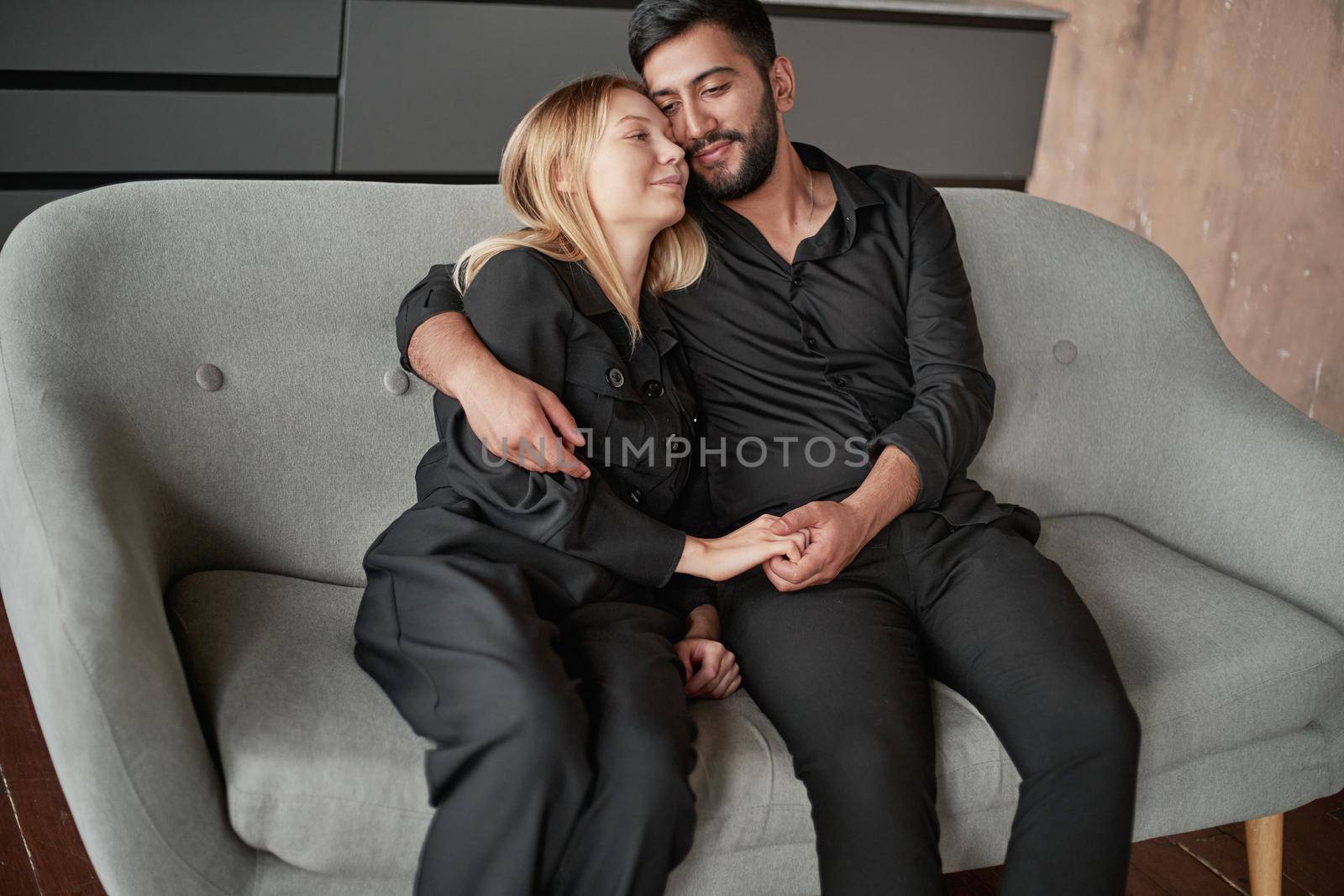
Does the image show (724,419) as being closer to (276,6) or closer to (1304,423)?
(1304,423)

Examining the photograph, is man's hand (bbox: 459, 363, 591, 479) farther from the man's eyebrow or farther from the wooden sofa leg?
the wooden sofa leg

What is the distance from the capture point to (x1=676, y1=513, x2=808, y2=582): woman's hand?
155 cm

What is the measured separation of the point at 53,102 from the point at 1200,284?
277 cm

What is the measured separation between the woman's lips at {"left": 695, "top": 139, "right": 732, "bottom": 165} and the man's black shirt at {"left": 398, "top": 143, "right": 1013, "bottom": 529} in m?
0.05

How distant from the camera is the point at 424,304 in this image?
5.41 ft

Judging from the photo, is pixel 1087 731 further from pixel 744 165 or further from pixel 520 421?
pixel 744 165

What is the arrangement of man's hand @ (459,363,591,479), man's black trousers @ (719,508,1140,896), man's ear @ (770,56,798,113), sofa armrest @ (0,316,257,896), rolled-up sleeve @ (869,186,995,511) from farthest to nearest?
man's ear @ (770,56,798,113)
rolled-up sleeve @ (869,186,995,511)
man's hand @ (459,363,591,479)
man's black trousers @ (719,508,1140,896)
sofa armrest @ (0,316,257,896)

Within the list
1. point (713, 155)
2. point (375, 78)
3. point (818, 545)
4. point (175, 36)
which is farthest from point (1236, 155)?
point (175, 36)

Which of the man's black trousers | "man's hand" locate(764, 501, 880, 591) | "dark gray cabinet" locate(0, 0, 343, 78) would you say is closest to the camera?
the man's black trousers

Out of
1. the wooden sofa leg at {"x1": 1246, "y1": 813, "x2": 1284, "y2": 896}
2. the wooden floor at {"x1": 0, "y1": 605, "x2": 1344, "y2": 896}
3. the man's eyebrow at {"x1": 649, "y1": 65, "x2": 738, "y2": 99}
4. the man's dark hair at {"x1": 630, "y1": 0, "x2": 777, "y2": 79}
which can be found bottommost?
the wooden floor at {"x1": 0, "y1": 605, "x2": 1344, "y2": 896}

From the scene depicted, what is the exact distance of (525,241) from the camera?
5.31 feet

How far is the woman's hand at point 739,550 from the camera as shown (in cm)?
155

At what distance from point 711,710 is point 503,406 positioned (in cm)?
42

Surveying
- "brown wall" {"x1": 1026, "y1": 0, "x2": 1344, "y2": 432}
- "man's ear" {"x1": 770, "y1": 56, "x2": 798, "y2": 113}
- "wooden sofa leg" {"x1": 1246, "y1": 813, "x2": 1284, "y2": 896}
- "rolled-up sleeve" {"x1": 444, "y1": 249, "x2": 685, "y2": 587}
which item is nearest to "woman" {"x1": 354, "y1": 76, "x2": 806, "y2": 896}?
"rolled-up sleeve" {"x1": 444, "y1": 249, "x2": 685, "y2": 587}
